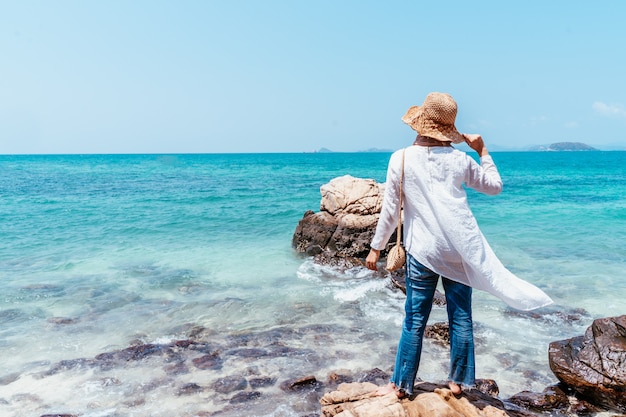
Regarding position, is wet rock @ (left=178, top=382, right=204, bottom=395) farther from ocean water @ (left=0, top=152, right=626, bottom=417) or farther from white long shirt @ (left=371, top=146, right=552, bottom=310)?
white long shirt @ (left=371, top=146, right=552, bottom=310)

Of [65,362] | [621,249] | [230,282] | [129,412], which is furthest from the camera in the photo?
[621,249]

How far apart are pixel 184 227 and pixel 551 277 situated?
41.3 ft

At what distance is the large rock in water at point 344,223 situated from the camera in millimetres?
12359

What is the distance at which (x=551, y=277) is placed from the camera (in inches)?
425

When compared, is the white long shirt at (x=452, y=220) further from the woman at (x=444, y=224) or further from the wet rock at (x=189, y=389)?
the wet rock at (x=189, y=389)

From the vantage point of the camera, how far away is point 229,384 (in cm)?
568

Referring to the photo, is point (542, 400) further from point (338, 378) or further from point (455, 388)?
point (338, 378)

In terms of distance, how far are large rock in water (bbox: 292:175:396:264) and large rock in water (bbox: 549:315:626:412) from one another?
22.1 ft

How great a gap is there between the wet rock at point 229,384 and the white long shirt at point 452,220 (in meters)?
3.29

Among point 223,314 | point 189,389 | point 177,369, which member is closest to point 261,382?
point 189,389

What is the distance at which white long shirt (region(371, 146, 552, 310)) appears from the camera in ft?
10.7

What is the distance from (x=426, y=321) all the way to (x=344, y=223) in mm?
9041

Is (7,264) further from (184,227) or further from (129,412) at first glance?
(129,412)

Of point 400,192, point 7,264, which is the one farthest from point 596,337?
point 7,264
